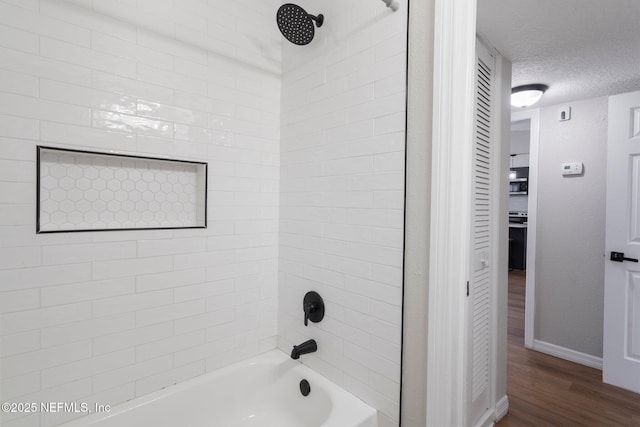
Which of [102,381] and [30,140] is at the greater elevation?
[30,140]

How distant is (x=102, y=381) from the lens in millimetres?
1215

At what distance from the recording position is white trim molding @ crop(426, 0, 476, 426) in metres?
1.00

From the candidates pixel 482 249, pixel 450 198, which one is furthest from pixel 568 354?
pixel 450 198

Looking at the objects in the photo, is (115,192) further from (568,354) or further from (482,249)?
(568,354)

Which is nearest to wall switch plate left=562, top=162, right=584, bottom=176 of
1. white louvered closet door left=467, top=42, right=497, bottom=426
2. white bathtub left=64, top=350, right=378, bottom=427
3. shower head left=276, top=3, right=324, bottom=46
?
white louvered closet door left=467, top=42, right=497, bottom=426

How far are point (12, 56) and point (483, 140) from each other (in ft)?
7.07

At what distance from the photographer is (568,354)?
8.68ft

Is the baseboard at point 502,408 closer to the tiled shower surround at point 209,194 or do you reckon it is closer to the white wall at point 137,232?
the tiled shower surround at point 209,194

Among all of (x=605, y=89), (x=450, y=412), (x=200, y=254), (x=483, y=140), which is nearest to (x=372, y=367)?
(x=450, y=412)

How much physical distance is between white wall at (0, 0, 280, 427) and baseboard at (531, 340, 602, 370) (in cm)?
260

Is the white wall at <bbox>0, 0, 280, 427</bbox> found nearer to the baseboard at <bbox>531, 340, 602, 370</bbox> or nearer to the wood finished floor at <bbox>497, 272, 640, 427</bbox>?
the wood finished floor at <bbox>497, 272, 640, 427</bbox>

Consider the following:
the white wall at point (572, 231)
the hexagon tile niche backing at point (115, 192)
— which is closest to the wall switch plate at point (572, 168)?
the white wall at point (572, 231)

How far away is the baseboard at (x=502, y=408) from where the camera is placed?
191cm

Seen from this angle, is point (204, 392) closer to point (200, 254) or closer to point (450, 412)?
point (200, 254)
